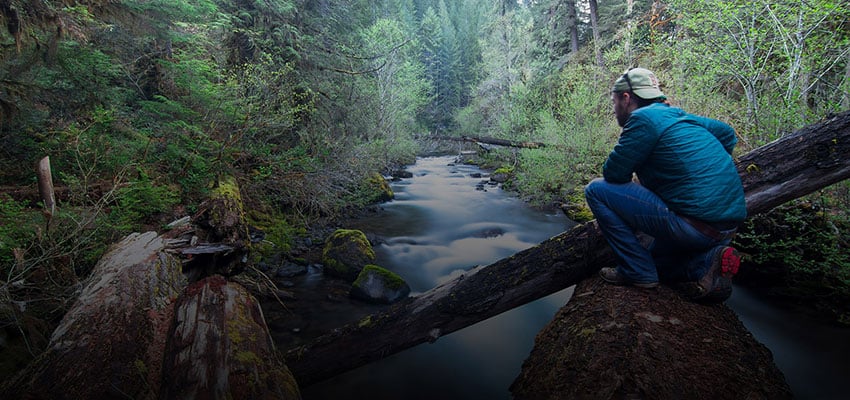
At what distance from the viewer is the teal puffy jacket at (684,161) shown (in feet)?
8.00

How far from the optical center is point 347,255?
646cm

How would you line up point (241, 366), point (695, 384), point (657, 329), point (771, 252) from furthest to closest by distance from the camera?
1. point (771, 252)
2. point (657, 329)
3. point (241, 366)
4. point (695, 384)

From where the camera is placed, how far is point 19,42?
14.3 ft

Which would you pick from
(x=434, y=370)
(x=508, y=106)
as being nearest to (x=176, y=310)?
(x=434, y=370)

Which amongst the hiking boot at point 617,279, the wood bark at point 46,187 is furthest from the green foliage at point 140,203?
the hiking boot at point 617,279

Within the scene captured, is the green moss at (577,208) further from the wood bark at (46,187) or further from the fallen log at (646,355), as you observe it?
the wood bark at (46,187)

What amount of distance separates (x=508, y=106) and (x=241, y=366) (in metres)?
21.8

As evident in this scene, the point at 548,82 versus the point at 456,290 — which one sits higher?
the point at 548,82

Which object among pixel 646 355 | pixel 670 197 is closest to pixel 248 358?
pixel 646 355

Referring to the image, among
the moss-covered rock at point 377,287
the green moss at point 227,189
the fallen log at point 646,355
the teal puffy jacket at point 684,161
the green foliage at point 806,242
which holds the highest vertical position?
the teal puffy jacket at point 684,161

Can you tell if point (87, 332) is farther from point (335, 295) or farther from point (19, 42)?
point (19, 42)

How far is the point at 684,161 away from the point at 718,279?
0.89 m

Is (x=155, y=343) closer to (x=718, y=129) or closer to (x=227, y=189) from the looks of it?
(x=227, y=189)

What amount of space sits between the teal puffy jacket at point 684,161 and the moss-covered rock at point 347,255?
490cm
